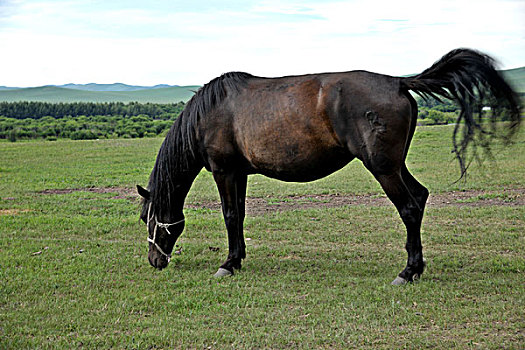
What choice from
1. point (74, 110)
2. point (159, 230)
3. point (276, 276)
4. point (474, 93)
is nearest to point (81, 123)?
point (74, 110)

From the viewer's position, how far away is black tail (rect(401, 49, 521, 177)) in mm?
5418

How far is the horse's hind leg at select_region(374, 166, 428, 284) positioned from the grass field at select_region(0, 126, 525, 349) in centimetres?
Result: 21

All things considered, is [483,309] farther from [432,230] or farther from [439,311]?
[432,230]

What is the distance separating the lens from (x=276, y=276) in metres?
6.32

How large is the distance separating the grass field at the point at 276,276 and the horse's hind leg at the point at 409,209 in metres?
0.21

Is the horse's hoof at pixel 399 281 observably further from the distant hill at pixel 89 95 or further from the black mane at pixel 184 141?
the distant hill at pixel 89 95

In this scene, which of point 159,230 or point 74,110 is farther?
point 74,110

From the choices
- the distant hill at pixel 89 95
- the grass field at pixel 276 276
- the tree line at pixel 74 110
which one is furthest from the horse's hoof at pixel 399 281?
the distant hill at pixel 89 95

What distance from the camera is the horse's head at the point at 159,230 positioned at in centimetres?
681

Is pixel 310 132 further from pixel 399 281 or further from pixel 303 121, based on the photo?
pixel 399 281

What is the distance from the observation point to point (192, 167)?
22.7 ft

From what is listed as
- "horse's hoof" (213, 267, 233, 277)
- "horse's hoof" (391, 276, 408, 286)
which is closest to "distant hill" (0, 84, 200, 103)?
"horse's hoof" (213, 267, 233, 277)

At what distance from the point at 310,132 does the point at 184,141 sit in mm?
1723

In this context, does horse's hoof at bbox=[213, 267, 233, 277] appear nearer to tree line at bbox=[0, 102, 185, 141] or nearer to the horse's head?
the horse's head
